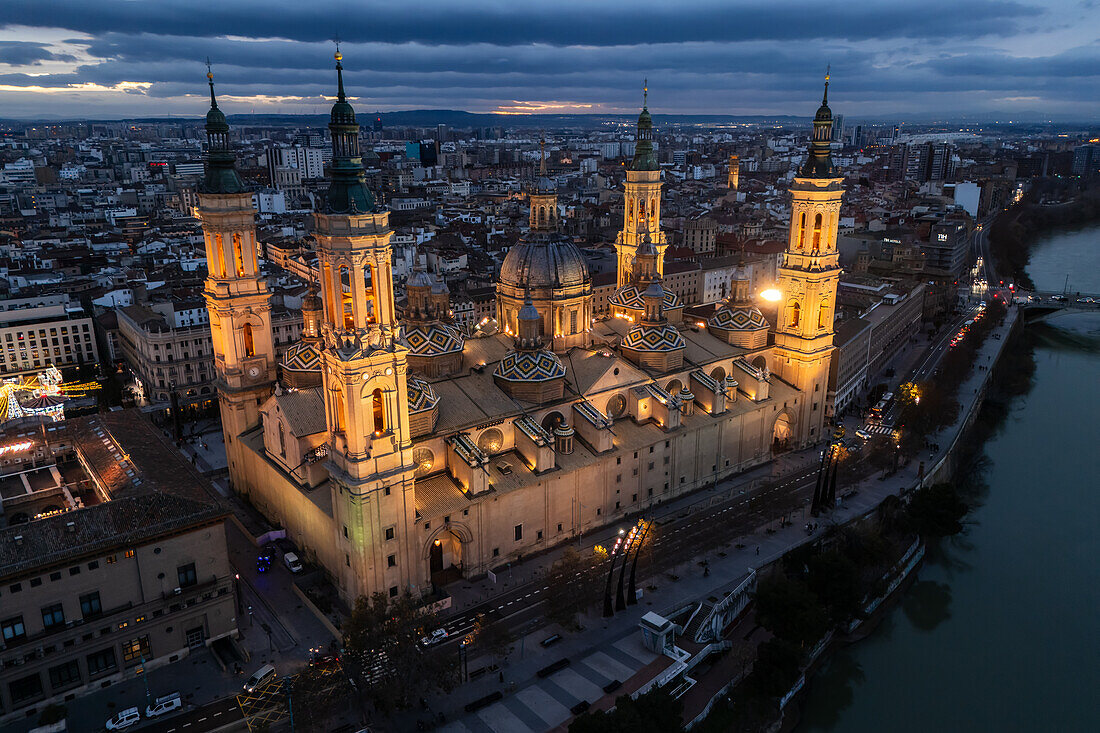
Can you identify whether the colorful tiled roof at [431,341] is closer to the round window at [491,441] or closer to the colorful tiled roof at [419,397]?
the colorful tiled roof at [419,397]

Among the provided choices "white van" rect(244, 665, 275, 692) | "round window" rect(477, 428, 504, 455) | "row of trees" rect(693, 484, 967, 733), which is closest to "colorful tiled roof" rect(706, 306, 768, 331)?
"row of trees" rect(693, 484, 967, 733)

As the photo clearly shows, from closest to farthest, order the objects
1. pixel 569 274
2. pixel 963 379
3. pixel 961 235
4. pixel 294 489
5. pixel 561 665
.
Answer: pixel 561 665 < pixel 294 489 < pixel 569 274 < pixel 963 379 < pixel 961 235

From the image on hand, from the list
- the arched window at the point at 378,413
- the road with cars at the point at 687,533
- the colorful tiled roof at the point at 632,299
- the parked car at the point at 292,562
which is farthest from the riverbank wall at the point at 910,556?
the parked car at the point at 292,562

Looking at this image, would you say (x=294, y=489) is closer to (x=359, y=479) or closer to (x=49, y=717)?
(x=359, y=479)

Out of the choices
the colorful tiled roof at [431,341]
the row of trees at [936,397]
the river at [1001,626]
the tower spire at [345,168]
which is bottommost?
the river at [1001,626]

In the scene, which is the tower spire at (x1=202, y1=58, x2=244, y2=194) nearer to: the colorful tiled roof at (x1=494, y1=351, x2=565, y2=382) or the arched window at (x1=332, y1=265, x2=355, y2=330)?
the arched window at (x1=332, y1=265, x2=355, y2=330)

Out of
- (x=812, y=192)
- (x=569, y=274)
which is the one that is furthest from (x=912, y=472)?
(x=569, y=274)
